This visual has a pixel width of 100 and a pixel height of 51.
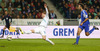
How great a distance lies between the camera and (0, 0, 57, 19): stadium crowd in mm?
29087

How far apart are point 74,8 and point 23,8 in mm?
5220

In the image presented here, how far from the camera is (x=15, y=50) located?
13.9 metres

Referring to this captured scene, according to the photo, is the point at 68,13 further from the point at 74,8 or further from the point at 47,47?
the point at 47,47

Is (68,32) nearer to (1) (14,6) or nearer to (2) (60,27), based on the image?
(2) (60,27)

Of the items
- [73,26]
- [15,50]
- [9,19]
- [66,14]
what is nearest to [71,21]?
[73,26]

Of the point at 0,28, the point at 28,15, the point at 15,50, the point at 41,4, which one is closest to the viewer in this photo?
the point at 15,50

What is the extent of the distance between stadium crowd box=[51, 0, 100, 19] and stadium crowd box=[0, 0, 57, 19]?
1734 millimetres

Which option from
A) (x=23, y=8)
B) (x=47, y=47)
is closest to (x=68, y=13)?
(x=23, y=8)

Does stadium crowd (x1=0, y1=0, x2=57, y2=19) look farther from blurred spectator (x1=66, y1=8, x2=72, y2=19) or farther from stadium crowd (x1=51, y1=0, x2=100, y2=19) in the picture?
stadium crowd (x1=51, y1=0, x2=100, y2=19)

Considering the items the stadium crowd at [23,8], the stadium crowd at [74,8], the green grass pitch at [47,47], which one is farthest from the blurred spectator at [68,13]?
the green grass pitch at [47,47]

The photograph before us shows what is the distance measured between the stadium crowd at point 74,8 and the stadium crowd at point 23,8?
173cm

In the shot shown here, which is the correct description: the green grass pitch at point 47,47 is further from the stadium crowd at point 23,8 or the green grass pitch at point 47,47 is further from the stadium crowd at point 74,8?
the stadium crowd at point 74,8

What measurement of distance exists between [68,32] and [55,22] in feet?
5.29

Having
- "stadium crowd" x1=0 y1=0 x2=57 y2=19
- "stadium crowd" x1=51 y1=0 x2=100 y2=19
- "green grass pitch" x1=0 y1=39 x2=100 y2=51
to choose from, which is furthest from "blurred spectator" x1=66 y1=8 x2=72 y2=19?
"green grass pitch" x1=0 y1=39 x2=100 y2=51
